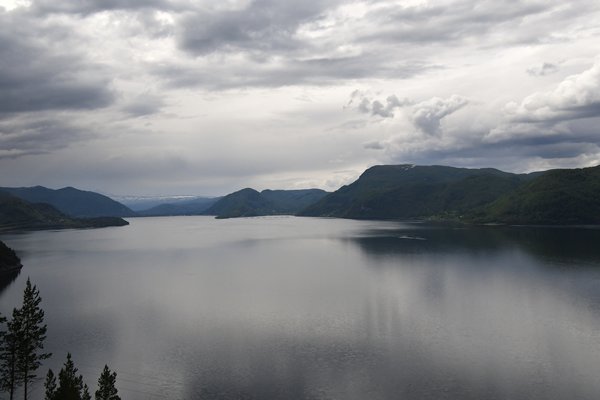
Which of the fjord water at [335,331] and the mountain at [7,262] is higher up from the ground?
the mountain at [7,262]

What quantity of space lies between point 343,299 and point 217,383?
187 feet

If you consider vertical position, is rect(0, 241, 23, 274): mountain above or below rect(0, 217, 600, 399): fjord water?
above

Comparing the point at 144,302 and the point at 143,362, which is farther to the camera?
the point at 144,302

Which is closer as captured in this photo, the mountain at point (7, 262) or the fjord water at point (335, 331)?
the fjord water at point (335, 331)

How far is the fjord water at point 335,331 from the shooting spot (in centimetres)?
5856

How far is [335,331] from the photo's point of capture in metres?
82.4

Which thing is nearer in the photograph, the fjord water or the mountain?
the fjord water

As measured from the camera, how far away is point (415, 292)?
11906 cm

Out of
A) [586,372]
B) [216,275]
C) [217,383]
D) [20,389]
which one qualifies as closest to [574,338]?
[586,372]

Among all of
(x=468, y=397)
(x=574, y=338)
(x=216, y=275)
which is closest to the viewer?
(x=468, y=397)

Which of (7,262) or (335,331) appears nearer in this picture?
(335,331)

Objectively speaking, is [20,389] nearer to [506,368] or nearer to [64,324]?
[64,324]

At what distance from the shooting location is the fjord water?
58562mm

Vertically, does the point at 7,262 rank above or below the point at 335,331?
above
